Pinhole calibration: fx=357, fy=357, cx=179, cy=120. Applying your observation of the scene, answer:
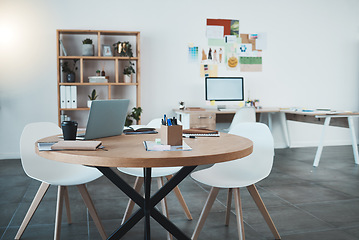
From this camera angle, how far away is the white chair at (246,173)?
2052mm

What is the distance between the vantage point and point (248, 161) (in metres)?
2.31

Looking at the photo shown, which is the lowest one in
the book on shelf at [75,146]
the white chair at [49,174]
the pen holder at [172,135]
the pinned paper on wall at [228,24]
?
the white chair at [49,174]

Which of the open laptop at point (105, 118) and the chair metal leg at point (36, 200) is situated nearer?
the open laptop at point (105, 118)

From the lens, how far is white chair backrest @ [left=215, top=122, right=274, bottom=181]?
2148 millimetres

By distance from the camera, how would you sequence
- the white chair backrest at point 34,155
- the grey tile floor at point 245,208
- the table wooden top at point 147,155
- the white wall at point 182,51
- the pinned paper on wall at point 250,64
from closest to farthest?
the table wooden top at point 147,155 < the white chair backrest at point 34,155 < the grey tile floor at point 245,208 < the white wall at point 182,51 < the pinned paper on wall at point 250,64

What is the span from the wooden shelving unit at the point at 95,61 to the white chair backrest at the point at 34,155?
2.32m

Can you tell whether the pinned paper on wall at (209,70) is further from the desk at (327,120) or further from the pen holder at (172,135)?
the pen holder at (172,135)

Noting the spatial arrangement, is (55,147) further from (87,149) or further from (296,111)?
(296,111)

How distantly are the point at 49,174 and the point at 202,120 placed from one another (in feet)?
8.80

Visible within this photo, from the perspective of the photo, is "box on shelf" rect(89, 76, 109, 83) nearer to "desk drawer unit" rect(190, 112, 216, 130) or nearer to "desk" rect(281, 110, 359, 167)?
"desk drawer unit" rect(190, 112, 216, 130)

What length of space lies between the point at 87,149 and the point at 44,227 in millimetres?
1251

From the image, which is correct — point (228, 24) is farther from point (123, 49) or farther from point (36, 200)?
point (36, 200)

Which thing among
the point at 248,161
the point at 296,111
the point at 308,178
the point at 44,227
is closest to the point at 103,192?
the point at 44,227

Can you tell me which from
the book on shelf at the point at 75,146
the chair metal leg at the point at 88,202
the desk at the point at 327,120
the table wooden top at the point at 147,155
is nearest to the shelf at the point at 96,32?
the desk at the point at 327,120
